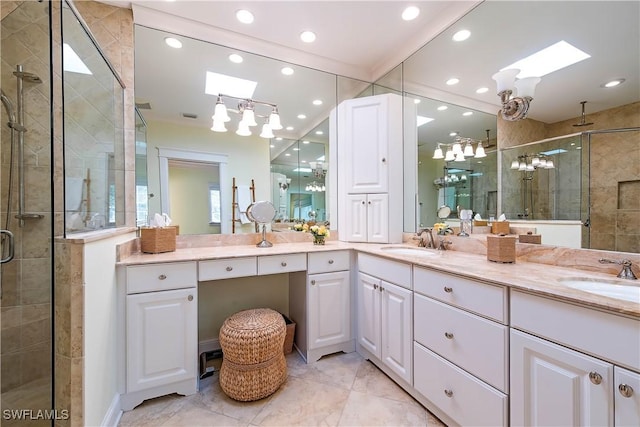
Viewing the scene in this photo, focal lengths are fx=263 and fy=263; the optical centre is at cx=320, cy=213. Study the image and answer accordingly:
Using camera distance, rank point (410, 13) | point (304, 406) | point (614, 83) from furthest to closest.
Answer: point (410, 13), point (304, 406), point (614, 83)

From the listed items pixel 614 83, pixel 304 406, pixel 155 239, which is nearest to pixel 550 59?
pixel 614 83

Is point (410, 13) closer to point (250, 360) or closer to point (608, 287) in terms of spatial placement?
point (608, 287)

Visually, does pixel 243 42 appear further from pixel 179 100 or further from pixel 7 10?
pixel 7 10

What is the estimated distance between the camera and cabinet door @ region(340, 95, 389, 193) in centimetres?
242

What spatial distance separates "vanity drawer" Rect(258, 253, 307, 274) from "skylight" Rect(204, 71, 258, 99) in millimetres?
1511

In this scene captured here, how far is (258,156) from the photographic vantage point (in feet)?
8.12

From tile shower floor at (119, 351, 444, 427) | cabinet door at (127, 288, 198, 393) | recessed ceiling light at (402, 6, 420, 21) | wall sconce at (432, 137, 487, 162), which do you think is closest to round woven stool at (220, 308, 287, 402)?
tile shower floor at (119, 351, 444, 427)

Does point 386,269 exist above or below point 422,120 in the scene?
below

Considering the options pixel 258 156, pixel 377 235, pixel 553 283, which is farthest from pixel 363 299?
pixel 258 156

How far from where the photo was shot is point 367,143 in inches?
97.6

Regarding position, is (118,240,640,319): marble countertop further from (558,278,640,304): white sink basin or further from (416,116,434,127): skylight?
(416,116,434,127): skylight

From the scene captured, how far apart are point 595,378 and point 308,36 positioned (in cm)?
267

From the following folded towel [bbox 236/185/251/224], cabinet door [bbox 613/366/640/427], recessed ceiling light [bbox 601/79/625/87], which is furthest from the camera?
folded towel [bbox 236/185/251/224]

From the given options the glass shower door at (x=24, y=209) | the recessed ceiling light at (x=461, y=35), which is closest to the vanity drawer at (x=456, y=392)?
the glass shower door at (x=24, y=209)
